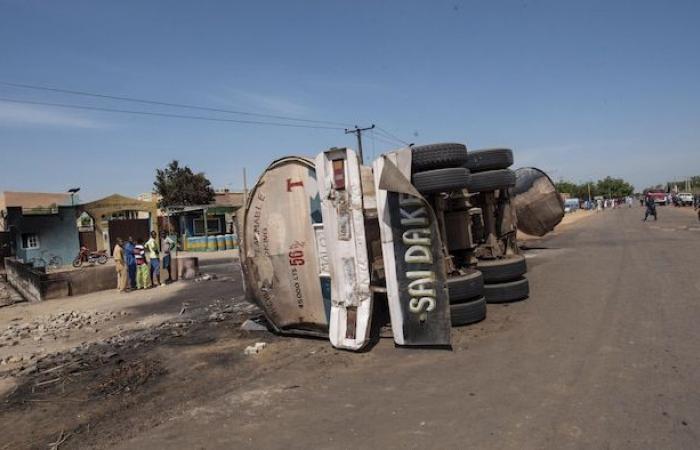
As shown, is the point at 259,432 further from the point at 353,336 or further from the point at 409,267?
the point at 409,267

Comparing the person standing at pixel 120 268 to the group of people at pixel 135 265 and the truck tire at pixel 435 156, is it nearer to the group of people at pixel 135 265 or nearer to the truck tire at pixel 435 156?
the group of people at pixel 135 265

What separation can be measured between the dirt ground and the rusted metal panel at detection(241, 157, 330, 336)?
0.40m

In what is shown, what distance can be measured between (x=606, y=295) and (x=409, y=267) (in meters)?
3.96

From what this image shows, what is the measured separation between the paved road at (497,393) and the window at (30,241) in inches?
1073

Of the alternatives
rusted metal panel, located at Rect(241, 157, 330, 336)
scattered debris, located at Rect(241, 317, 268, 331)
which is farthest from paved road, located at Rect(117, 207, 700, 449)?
scattered debris, located at Rect(241, 317, 268, 331)

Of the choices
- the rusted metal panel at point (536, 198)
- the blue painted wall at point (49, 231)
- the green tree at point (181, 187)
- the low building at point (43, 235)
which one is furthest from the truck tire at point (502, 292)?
the green tree at point (181, 187)

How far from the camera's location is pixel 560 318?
650cm

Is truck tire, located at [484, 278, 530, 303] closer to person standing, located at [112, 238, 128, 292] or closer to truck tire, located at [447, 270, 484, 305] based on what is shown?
truck tire, located at [447, 270, 484, 305]

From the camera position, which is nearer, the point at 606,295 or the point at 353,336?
the point at 353,336

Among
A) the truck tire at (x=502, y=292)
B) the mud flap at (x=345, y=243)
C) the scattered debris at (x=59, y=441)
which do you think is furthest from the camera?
the truck tire at (x=502, y=292)

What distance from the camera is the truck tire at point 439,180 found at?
5.98 meters

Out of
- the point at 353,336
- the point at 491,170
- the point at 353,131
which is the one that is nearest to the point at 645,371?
the point at 353,336

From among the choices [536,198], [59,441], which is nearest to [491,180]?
[59,441]

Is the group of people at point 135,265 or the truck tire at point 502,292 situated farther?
the group of people at point 135,265
